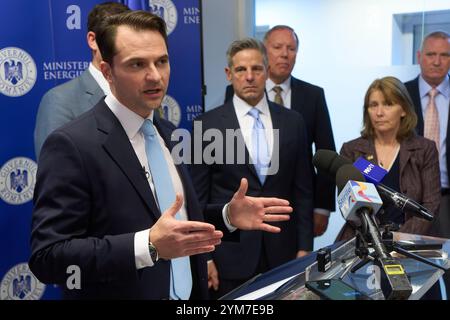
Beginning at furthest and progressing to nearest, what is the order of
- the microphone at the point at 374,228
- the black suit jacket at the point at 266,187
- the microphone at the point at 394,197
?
the black suit jacket at the point at 266,187 < the microphone at the point at 394,197 < the microphone at the point at 374,228

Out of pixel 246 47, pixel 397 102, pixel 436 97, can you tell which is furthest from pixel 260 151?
pixel 436 97

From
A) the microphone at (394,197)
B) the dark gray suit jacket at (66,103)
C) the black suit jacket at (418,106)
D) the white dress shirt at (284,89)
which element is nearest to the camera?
the microphone at (394,197)

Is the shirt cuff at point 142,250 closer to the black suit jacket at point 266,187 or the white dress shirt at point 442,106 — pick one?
the black suit jacket at point 266,187

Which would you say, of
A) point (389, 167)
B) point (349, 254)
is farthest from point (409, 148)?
point (349, 254)

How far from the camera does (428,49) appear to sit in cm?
327

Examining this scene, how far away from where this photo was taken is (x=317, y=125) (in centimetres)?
310

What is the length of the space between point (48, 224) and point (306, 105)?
2092mm

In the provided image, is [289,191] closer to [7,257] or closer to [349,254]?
[349,254]

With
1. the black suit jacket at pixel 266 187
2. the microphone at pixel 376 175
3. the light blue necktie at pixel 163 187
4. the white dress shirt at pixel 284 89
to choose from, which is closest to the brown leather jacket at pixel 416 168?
the black suit jacket at pixel 266 187

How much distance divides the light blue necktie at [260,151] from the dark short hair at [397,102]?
61cm

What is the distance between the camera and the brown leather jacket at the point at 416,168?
251 centimetres

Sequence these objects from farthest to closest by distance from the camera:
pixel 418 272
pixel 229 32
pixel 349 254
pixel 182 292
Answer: pixel 229 32, pixel 182 292, pixel 349 254, pixel 418 272

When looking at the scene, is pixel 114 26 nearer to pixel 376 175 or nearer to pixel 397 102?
pixel 376 175

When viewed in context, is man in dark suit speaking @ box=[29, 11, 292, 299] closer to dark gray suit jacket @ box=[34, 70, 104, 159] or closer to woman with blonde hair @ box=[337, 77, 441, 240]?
dark gray suit jacket @ box=[34, 70, 104, 159]
